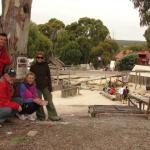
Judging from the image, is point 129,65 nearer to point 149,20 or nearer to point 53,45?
point 53,45

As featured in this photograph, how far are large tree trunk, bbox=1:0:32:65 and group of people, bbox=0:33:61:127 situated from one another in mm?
510

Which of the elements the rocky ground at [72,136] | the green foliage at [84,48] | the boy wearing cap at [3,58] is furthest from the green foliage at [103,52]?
the rocky ground at [72,136]

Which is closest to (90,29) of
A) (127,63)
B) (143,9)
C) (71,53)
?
(71,53)

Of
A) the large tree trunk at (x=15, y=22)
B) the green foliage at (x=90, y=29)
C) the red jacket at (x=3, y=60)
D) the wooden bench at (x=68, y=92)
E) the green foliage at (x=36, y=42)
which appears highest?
the green foliage at (x=90, y=29)

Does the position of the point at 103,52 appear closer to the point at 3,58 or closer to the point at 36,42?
the point at 36,42

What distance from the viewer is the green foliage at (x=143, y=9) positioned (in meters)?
29.3

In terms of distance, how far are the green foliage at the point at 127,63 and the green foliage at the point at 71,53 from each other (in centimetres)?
901

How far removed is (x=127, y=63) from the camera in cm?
7994

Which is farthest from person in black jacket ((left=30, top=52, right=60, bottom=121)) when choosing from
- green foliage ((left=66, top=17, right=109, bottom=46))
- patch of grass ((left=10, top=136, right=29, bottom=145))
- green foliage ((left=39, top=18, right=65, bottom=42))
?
green foliage ((left=39, top=18, right=65, bottom=42))

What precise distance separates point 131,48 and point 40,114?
98.9 meters

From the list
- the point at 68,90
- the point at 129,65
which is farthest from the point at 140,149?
the point at 129,65

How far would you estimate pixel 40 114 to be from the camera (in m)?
10.9

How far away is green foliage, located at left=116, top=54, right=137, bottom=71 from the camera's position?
3113 inches

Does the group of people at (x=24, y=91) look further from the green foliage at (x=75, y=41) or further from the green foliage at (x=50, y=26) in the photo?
the green foliage at (x=50, y=26)
